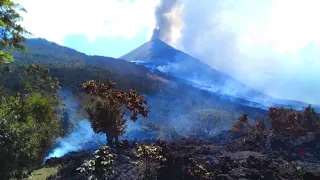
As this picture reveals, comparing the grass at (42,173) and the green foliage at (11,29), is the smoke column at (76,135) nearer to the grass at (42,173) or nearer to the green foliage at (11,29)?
the grass at (42,173)

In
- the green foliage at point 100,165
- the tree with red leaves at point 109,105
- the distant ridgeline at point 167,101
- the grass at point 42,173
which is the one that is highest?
the distant ridgeline at point 167,101

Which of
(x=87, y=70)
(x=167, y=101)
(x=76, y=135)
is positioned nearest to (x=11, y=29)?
(x=76, y=135)

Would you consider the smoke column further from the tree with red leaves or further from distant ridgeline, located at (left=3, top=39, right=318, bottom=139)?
the tree with red leaves

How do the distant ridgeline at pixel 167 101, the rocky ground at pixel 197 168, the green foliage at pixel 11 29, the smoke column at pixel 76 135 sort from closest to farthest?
1. the green foliage at pixel 11 29
2. the rocky ground at pixel 197 168
3. the smoke column at pixel 76 135
4. the distant ridgeline at pixel 167 101

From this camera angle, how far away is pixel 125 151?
26891mm

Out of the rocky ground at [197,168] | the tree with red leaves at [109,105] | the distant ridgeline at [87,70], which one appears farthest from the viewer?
the distant ridgeline at [87,70]

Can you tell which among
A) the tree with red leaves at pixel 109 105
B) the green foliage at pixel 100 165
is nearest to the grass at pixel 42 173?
the tree with red leaves at pixel 109 105

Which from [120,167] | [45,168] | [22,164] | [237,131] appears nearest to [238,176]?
[120,167]

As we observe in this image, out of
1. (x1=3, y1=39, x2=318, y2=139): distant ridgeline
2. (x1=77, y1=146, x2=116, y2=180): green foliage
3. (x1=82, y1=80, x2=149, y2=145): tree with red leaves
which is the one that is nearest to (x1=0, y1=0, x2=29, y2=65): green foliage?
(x1=77, y1=146, x2=116, y2=180): green foliage

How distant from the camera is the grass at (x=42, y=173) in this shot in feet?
76.0

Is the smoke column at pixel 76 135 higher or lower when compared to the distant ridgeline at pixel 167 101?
lower

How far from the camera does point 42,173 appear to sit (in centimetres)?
2519

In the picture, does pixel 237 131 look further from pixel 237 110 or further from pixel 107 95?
pixel 237 110

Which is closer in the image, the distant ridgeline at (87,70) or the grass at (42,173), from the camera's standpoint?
the grass at (42,173)
